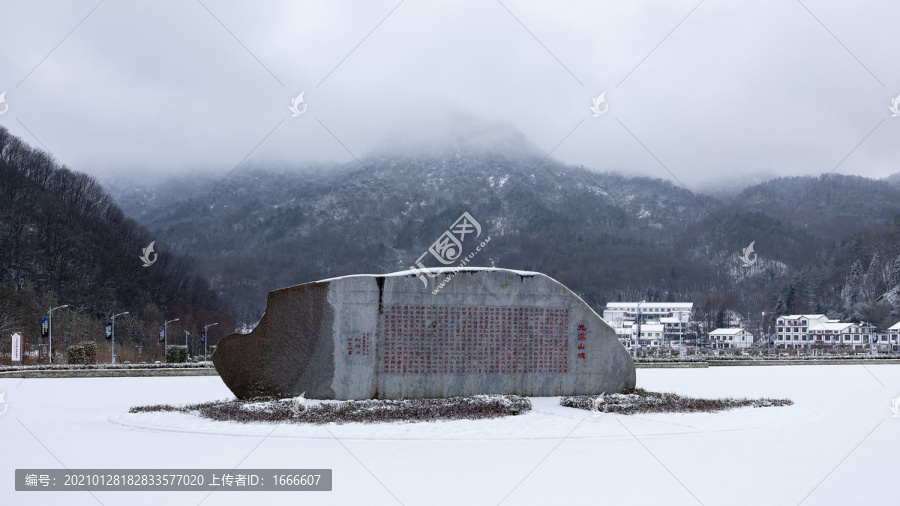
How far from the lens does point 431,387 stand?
1374cm

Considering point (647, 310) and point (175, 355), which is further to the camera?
point (647, 310)

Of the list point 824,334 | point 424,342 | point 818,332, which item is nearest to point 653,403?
point 424,342

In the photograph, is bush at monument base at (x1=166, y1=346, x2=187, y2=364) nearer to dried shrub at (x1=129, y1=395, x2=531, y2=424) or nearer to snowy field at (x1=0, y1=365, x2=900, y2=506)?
snowy field at (x1=0, y1=365, x2=900, y2=506)

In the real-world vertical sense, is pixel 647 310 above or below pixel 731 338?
above

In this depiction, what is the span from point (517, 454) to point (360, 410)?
13.1 feet

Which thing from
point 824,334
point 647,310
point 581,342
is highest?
point 581,342

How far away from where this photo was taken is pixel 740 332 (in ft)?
253

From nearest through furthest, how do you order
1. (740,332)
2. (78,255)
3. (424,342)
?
(424,342) < (78,255) < (740,332)

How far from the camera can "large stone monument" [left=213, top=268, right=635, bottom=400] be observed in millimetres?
13406

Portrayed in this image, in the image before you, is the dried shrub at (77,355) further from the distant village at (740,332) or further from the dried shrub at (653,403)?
the distant village at (740,332)

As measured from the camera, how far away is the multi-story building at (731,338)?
253 ft
